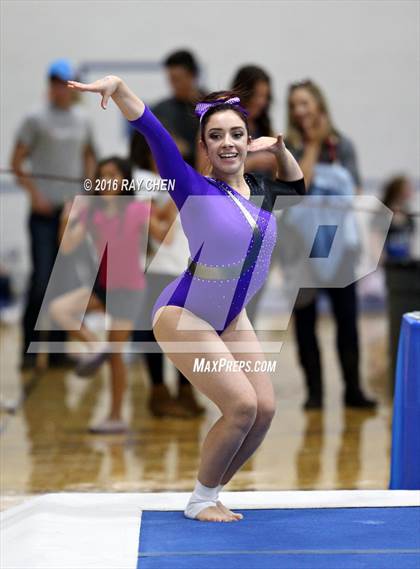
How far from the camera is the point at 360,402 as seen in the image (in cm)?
507

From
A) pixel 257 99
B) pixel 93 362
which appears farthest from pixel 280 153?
pixel 93 362

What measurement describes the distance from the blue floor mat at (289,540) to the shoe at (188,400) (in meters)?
1.87

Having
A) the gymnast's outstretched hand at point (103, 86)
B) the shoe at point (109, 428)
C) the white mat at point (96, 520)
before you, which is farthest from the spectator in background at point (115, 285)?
the gymnast's outstretched hand at point (103, 86)

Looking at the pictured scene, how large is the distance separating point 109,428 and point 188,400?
1.63ft

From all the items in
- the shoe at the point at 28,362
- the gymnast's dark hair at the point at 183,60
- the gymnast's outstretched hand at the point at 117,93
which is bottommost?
the shoe at the point at 28,362

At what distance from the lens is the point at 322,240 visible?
494 cm

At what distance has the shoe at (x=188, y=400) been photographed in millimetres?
4941

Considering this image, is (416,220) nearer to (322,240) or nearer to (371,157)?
(371,157)

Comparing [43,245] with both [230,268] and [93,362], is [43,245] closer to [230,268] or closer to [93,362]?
[93,362]

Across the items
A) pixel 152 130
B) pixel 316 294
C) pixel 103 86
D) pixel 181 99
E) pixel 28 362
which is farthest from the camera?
pixel 28 362

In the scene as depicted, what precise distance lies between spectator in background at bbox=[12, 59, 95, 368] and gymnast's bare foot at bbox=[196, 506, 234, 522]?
116 inches

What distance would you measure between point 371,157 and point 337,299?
322cm

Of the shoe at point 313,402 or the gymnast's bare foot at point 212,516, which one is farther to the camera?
the shoe at point 313,402

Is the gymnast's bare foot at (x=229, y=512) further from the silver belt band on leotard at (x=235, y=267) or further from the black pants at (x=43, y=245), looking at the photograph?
the black pants at (x=43, y=245)
